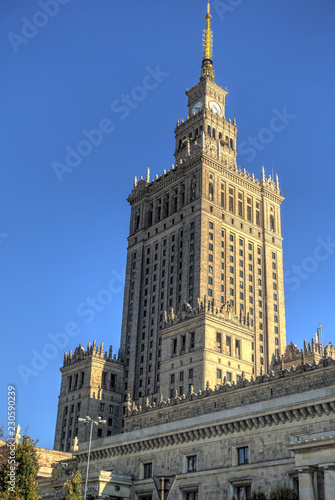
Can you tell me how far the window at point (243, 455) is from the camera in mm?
49756

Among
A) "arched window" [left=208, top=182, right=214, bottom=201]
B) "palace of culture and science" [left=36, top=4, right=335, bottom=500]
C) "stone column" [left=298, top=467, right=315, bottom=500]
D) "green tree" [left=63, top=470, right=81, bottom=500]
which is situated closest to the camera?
"stone column" [left=298, top=467, right=315, bottom=500]

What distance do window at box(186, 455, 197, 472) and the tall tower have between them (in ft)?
131

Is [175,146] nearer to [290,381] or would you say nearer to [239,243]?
[239,243]

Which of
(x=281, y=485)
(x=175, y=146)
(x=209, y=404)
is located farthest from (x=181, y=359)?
(x=175, y=146)

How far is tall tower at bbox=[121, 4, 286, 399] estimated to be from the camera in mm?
104562

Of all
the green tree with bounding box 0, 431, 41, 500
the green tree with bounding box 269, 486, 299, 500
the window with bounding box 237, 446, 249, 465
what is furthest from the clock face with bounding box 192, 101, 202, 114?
the green tree with bounding box 269, 486, 299, 500

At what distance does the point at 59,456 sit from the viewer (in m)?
83.1

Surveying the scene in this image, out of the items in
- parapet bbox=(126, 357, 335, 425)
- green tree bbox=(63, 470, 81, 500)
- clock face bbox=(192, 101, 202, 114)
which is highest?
clock face bbox=(192, 101, 202, 114)

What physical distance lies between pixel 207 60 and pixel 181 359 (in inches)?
3099

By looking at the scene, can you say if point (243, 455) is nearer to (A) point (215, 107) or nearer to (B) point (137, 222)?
(B) point (137, 222)

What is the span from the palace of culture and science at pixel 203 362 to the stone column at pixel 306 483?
0.06 m

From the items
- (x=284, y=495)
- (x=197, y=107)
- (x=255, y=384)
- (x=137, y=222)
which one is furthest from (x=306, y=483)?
(x=197, y=107)

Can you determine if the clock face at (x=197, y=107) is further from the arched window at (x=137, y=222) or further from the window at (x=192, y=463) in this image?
the window at (x=192, y=463)

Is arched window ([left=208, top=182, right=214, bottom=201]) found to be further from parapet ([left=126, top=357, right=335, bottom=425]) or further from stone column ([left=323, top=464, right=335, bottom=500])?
stone column ([left=323, top=464, right=335, bottom=500])
